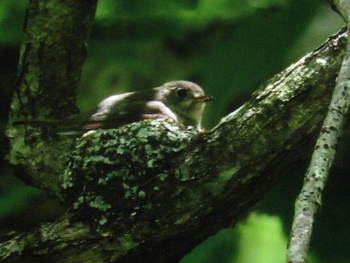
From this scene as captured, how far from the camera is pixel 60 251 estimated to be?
387cm

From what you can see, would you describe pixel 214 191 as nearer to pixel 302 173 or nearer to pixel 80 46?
pixel 302 173

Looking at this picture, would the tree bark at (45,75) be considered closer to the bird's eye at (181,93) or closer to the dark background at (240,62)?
the dark background at (240,62)

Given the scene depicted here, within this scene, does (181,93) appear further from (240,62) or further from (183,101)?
(240,62)

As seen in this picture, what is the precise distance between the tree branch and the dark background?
236 millimetres

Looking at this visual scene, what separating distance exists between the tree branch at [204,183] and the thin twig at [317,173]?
0.74 m

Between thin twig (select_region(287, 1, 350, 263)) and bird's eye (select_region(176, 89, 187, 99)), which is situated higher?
bird's eye (select_region(176, 89, 187, 99))

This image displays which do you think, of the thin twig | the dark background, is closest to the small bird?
the dark background

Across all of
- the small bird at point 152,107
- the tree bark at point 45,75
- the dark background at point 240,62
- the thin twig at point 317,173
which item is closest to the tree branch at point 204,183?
the dark background at point 240,62

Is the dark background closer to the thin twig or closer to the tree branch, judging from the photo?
the tree branch

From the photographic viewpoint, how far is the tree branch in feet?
12.2

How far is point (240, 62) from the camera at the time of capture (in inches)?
167

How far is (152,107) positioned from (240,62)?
1145 mm

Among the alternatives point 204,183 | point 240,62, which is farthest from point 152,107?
point 204,183

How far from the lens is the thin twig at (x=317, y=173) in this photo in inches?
100
